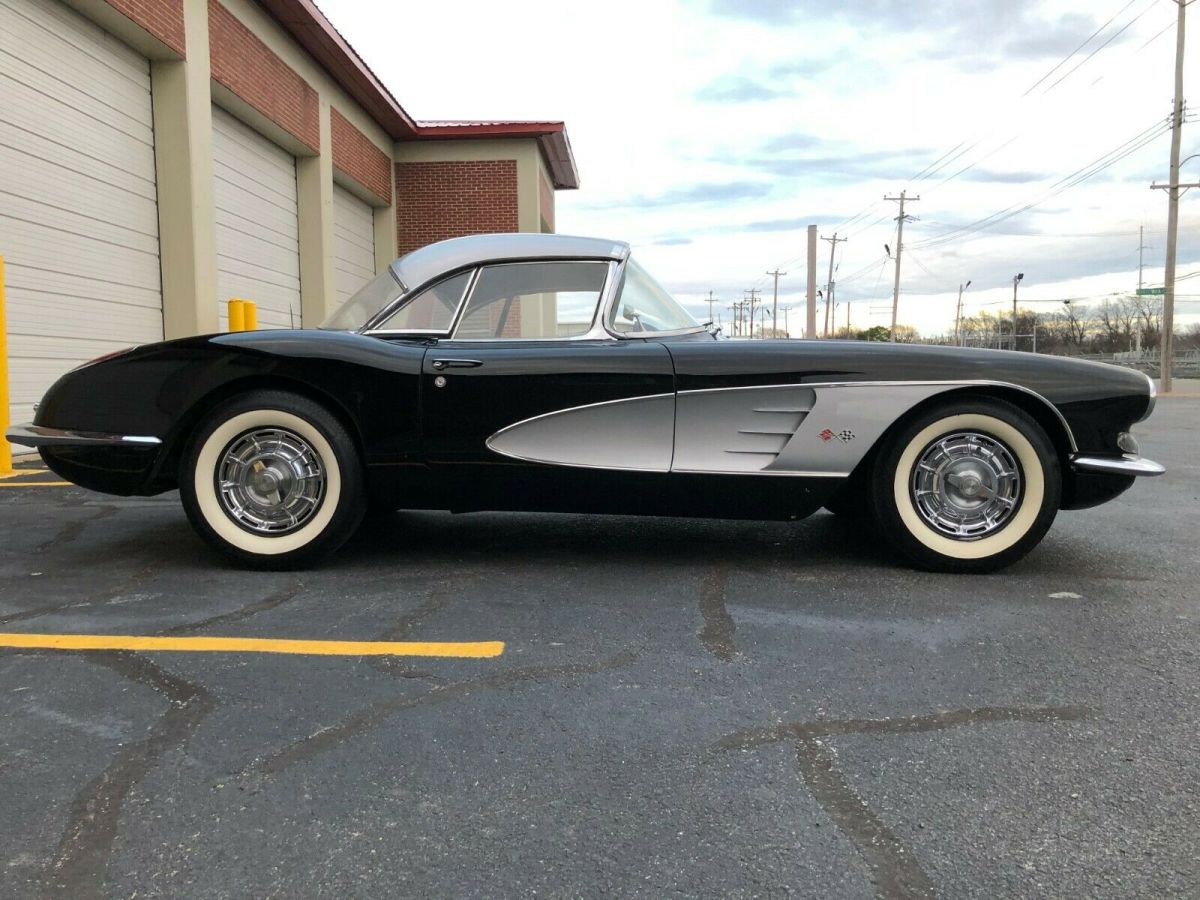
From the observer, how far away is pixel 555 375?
3318 mm

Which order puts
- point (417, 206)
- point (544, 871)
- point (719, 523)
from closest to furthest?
point (544, 871) < point (719, 523) < point (417, 206)

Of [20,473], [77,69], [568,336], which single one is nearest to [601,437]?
[568,336]

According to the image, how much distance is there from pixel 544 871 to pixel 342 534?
7.23ft

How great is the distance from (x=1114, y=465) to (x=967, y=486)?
1.79 feet

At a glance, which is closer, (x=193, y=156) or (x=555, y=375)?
(x=555, y=375)

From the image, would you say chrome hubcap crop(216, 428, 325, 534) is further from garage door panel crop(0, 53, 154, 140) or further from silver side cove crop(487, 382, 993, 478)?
garage door panel crop(0, 53, 154, 140)

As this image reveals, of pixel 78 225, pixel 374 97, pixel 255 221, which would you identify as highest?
pixel 374 97

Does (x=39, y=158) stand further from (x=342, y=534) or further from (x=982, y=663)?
(x=982, y=663)

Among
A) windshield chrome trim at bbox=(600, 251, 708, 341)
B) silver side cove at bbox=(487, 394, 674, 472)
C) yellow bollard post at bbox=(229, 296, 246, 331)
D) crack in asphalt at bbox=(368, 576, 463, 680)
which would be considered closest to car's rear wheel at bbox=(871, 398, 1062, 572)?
silver side cove at bbox=(487, 394, 674, 472)

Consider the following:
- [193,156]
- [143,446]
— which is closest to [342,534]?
[143,446]

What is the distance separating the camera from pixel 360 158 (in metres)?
15.1

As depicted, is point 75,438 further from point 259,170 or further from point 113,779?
point 259,170

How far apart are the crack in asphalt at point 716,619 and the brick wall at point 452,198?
15.2 m

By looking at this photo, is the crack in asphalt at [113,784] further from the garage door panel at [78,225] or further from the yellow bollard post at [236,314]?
the garage door panel at [78,225]
